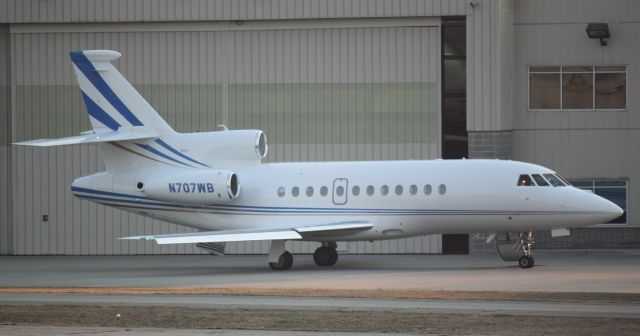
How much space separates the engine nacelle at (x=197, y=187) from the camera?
35406 millimetres

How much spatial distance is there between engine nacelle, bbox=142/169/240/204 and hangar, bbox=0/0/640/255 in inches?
299

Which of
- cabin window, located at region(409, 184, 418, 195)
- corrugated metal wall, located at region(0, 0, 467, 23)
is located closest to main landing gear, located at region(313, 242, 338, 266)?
cabin window, located at region(409, 184, 418, 195)

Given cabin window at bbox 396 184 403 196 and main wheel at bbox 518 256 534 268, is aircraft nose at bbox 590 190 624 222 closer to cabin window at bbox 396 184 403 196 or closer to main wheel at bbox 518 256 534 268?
main wheel at bbox 518 256 534 268

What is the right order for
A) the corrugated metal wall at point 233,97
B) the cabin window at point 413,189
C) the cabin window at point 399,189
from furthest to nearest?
the corrugated metal wall at point 233,97, the cabin window at point 399,189, the cabin window at point 413,189

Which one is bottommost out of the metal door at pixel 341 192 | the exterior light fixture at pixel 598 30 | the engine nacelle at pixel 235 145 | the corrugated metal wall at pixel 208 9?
the metal door at pixel 341 192

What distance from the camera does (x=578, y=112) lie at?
42750 millimetres

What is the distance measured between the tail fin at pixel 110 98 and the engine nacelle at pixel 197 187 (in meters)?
1.74

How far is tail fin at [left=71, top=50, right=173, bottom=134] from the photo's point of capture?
1441 inches

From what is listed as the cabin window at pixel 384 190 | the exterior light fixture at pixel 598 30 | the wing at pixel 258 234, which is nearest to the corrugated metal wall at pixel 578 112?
the exterior light fixture at pixel 598 30

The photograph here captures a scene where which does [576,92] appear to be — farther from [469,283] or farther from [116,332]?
[116,332]

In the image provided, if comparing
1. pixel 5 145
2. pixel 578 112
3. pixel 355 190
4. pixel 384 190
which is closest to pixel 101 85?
pixel 355 190

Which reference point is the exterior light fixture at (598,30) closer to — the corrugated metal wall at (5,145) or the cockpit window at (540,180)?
the cockpit window at (540,180)

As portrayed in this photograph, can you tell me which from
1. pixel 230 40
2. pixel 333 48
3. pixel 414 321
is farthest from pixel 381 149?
pixel 414 321

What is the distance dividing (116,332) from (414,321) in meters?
4.98
